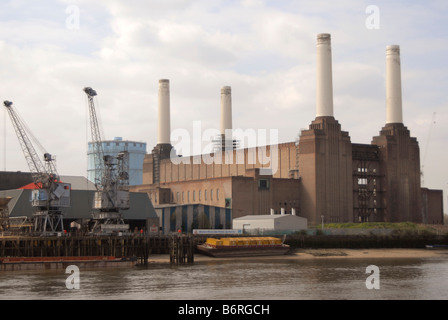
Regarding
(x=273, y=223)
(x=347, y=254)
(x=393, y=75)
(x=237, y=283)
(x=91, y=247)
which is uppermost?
(x=393, y=75)

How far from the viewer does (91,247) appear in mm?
82625

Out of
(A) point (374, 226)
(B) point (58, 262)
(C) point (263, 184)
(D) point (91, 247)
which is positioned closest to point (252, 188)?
(C) point (263, 184)

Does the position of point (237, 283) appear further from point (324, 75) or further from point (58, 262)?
point (324, 75)

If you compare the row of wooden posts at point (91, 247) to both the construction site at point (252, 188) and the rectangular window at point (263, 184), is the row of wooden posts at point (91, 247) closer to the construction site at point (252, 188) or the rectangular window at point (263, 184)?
the construction site at point (252, 188)

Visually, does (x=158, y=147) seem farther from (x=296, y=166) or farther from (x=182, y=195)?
(x=296, y=166)

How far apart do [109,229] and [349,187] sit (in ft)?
157

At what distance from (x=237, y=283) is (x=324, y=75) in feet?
222

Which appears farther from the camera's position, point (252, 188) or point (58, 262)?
point (252, 188)

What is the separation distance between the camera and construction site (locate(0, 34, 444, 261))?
94794 mm

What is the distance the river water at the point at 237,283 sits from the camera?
50781 mm

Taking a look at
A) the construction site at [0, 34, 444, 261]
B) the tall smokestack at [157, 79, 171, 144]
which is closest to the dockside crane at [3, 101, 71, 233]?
the construction site at [0, 34, 444, 261]

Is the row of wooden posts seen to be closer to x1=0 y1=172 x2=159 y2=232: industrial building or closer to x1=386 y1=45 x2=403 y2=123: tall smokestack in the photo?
x1=0 y1=172 x2=159 y2=232: industrial building

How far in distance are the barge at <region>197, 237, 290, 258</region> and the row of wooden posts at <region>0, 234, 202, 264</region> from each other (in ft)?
24.2

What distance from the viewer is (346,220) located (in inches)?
4850
